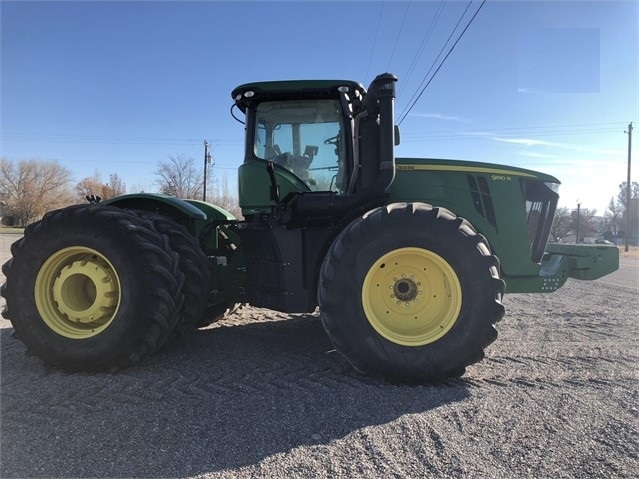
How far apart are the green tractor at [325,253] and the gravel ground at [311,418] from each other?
0.32 m

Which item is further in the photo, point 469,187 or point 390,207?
point 469,187

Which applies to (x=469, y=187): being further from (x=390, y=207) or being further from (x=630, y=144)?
(x=630, y=144)

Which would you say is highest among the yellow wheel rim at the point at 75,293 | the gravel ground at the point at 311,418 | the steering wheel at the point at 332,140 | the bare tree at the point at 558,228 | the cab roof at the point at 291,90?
the cab roof at the point at 291,90

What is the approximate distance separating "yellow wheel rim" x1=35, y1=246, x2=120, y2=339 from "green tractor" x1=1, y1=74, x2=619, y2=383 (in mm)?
11

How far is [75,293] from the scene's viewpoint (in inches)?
148

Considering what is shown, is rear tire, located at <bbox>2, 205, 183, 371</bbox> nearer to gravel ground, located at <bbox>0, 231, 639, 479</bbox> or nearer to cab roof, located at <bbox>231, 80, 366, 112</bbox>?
gravel ground, located at <bbox>0, 231, 639, 479</bbox>

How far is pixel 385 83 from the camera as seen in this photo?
370cm

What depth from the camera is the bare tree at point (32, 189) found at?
63.8 meters

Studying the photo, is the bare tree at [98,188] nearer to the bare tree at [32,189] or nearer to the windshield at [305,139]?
the bare tree at [32,189]

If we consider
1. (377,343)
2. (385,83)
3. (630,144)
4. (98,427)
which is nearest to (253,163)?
(385,83)

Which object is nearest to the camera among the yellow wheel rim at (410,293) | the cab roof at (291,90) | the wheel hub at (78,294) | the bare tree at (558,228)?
the yellow wheel rim at (410,293)

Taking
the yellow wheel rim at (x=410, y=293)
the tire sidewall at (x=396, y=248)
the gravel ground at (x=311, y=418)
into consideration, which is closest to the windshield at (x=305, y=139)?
the tire sidewall at (x=396, y=248)

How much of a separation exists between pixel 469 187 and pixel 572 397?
2.00 meters

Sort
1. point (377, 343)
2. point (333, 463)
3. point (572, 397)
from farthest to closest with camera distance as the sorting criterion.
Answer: point (377, 343)
point (572, 397)
point (333, 463)
